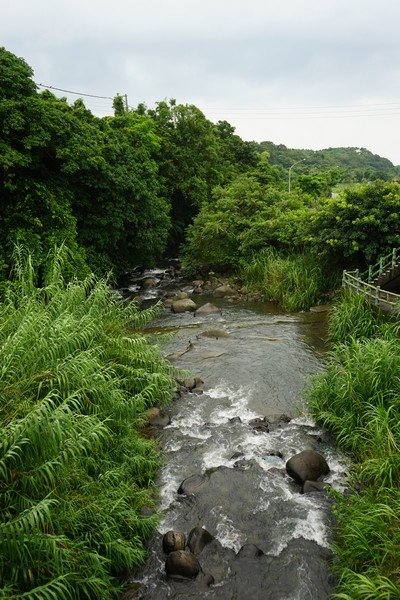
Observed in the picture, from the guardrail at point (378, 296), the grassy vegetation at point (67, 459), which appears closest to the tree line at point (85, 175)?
the grassy vegetation at point (67, 459)

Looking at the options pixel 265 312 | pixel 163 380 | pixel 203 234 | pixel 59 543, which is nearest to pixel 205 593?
pixel 59 543

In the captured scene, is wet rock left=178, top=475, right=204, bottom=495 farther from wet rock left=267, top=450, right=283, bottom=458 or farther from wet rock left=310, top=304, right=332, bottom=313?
wet rock left=310, top=304, right=332, bottom=313

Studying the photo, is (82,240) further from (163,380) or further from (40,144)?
(163,380)

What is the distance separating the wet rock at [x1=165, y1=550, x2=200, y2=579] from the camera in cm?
A: 521

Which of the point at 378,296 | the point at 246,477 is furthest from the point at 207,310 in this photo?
the point at 246,477

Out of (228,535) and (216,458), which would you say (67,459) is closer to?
(228,535)

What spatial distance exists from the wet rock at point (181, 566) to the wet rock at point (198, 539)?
0.30m

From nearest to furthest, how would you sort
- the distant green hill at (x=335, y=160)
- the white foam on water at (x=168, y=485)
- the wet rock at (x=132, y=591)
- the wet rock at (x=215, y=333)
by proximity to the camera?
1. the wet rock at (x=132, y=591)
2. the white foam on water at (x=168, y=485)
3. the wet rock at (x=215, y=333)
4. the distant green hill at (x=335, y=160)

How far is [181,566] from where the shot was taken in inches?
205

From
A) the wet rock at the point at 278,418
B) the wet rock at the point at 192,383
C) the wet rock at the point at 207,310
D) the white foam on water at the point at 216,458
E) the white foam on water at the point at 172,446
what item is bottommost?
the white foam on water at the point at 216,458

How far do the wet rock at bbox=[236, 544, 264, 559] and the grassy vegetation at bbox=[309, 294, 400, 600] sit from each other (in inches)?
40.0

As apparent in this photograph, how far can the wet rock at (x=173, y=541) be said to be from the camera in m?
5.52

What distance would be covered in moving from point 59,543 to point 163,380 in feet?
14.9

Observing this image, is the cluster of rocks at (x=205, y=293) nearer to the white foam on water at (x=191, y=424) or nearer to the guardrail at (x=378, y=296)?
the guardrail at (x=378, y=296)
